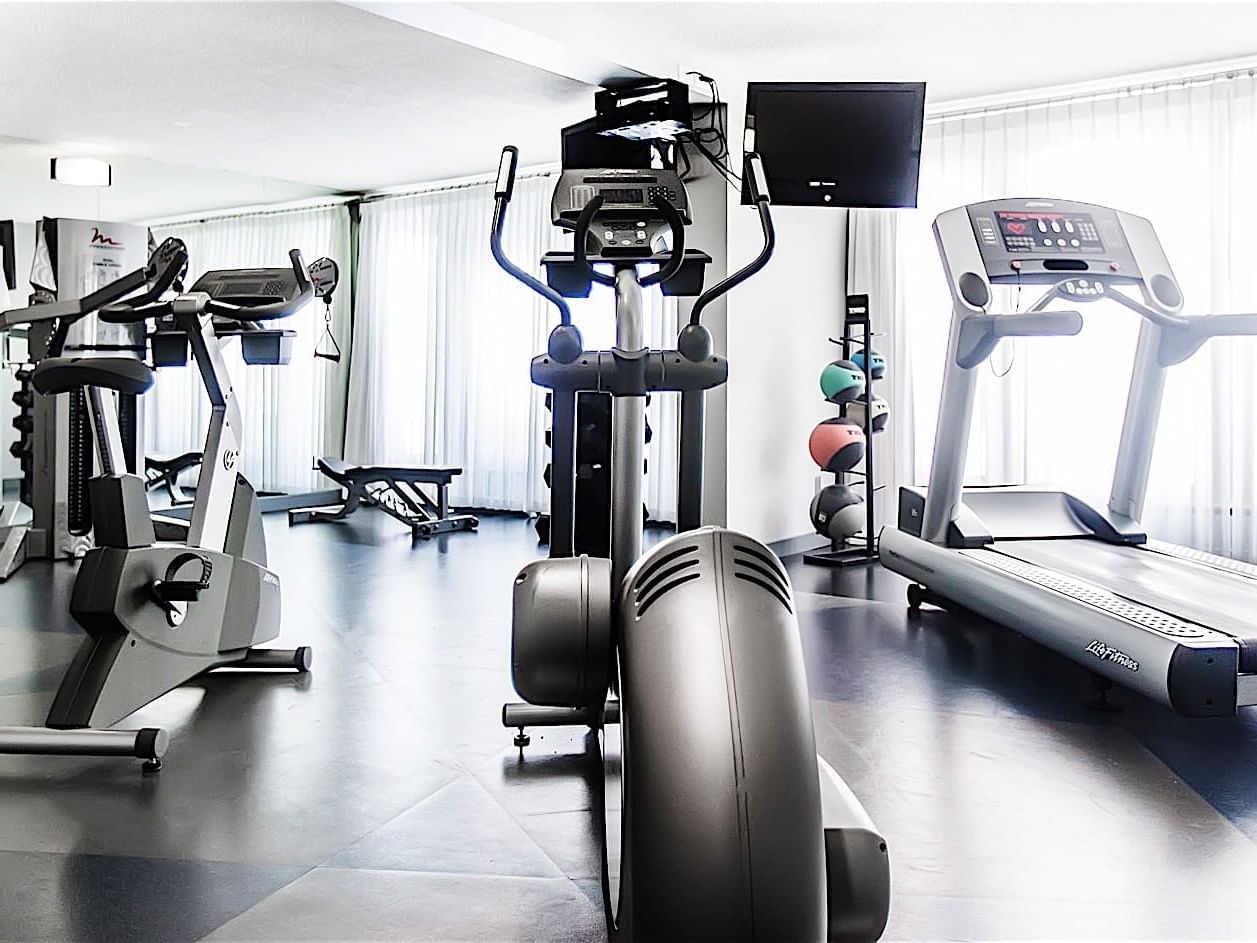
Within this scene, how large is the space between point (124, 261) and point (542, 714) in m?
4.09

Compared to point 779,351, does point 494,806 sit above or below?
below

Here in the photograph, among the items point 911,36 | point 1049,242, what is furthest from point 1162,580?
point 911,36

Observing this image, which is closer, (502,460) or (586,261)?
(586,261)

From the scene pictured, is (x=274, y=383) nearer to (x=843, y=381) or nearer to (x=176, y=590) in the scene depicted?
(x=843, y=381)

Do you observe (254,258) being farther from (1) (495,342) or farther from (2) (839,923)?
(2) (839,923)

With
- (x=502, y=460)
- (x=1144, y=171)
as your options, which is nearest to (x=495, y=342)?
(x=502, y=460)

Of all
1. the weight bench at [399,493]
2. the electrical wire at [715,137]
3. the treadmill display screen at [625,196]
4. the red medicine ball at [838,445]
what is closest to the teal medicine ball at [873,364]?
the red medicine ball at [838,445]

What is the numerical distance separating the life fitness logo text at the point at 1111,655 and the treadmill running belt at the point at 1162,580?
216 mm

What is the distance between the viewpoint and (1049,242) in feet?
12.5

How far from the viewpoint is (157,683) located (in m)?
2.68

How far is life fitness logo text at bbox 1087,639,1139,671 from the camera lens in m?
2.65

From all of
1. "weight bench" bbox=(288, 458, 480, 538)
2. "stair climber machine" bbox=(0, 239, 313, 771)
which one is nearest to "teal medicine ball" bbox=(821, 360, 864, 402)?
"weight bench" bbox=(288, 458, 480, 538)

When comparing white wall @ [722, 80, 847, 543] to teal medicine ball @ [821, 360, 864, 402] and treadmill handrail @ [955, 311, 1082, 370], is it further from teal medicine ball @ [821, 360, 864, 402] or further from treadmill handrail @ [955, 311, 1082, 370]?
→ treadmill handrail @ [955, 311, 1082, 370]

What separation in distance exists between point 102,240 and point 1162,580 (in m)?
4.97
